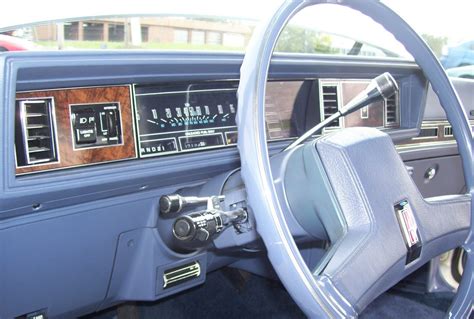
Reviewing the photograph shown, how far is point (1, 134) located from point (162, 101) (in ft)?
Answer: 1.37

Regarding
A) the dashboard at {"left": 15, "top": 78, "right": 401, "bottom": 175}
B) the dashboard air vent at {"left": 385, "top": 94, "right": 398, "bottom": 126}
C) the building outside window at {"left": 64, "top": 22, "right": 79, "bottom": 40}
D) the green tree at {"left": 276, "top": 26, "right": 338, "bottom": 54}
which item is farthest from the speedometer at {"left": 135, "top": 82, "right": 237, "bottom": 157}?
the dashboard air vent at {"left": 385, "top": 94, "right": 398, "bottom": 126}

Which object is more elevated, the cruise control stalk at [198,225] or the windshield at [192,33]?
the windshield at [192,33]

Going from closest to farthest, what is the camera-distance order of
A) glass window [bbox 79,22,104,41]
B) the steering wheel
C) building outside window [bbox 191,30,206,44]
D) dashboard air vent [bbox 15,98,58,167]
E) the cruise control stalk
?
1. the steering wheel
2. the cruise control stalk
3. dashboard air vent [bbox 15,98,58,167]
4. glass window [bbox 79,22,104,41]
5. building outside window [bbox 191,30,206,44]

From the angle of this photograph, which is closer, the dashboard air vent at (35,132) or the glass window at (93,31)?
the dashboard air vent at (35,132)

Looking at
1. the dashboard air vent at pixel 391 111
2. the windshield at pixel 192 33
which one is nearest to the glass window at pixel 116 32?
the windshield at pixel 192 33

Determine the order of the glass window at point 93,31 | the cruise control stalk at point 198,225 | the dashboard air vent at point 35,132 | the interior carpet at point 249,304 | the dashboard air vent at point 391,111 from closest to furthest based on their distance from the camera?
1. the cruise control stalk at point 198,225
2. the dashboard air vent at point 35,132
3. the glass window at point 93,31
4. the dashboard air vent at point 391,111
5. the interior carpet at point 249,304

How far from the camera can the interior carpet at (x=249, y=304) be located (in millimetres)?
2055

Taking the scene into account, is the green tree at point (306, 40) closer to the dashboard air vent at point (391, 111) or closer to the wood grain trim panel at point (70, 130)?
the dashboard air vent at point (391, 111)

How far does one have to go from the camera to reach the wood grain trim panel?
115 cm

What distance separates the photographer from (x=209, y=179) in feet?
4.83

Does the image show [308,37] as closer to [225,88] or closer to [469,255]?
[225,88]

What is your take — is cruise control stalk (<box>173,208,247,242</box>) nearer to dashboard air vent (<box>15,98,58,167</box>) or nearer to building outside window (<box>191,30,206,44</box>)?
dashboard air vent (<box>15,98,58,167</box>)

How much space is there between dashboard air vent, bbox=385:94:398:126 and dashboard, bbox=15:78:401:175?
13.3 inches

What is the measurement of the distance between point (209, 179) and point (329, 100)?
19.4 inches
